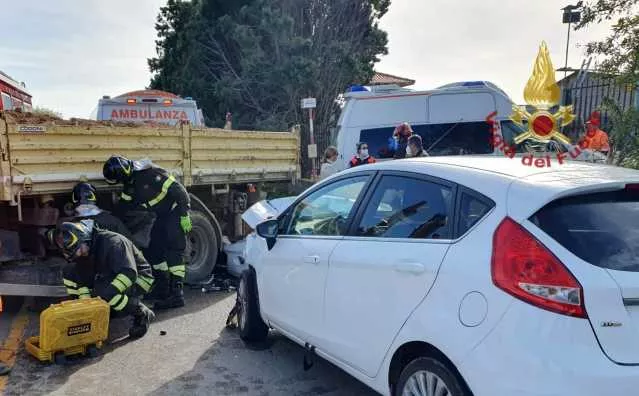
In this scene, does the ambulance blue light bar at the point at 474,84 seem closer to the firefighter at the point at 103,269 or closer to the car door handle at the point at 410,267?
the firefighter at the point at 103,269

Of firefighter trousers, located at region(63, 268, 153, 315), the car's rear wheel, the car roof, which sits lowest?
firefighter trousers, located at region(63, 268, 153, 315)

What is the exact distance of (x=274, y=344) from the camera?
4.71 meters

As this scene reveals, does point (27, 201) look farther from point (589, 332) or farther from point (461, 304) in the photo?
point (589, 332)

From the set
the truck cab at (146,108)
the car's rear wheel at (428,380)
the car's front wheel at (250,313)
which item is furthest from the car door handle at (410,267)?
the truck cab at (146,108)

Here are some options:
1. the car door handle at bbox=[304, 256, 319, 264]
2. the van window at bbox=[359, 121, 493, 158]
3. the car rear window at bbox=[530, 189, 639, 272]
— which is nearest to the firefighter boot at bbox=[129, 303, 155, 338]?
the car door handle at bbox=[304, 256, 319, 264]

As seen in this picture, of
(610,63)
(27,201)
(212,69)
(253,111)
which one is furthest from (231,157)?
(212,69)

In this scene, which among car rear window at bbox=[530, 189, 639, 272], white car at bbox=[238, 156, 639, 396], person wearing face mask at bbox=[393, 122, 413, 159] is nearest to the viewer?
white car at bbox=[238, 156, 639, 396]

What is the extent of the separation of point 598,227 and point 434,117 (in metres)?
7.00

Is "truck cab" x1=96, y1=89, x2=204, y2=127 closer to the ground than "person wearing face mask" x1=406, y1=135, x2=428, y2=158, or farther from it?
farther from it

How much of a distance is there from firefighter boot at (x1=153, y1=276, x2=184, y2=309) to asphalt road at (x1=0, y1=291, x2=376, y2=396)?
0.65 meters

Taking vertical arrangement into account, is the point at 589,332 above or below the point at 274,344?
above

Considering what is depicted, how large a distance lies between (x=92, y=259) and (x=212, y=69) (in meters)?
14.2

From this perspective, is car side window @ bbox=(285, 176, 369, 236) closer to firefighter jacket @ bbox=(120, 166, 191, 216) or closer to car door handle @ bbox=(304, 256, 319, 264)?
car door handle @ bbox=(304, 256, 319, 264)

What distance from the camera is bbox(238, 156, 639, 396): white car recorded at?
215 cm
